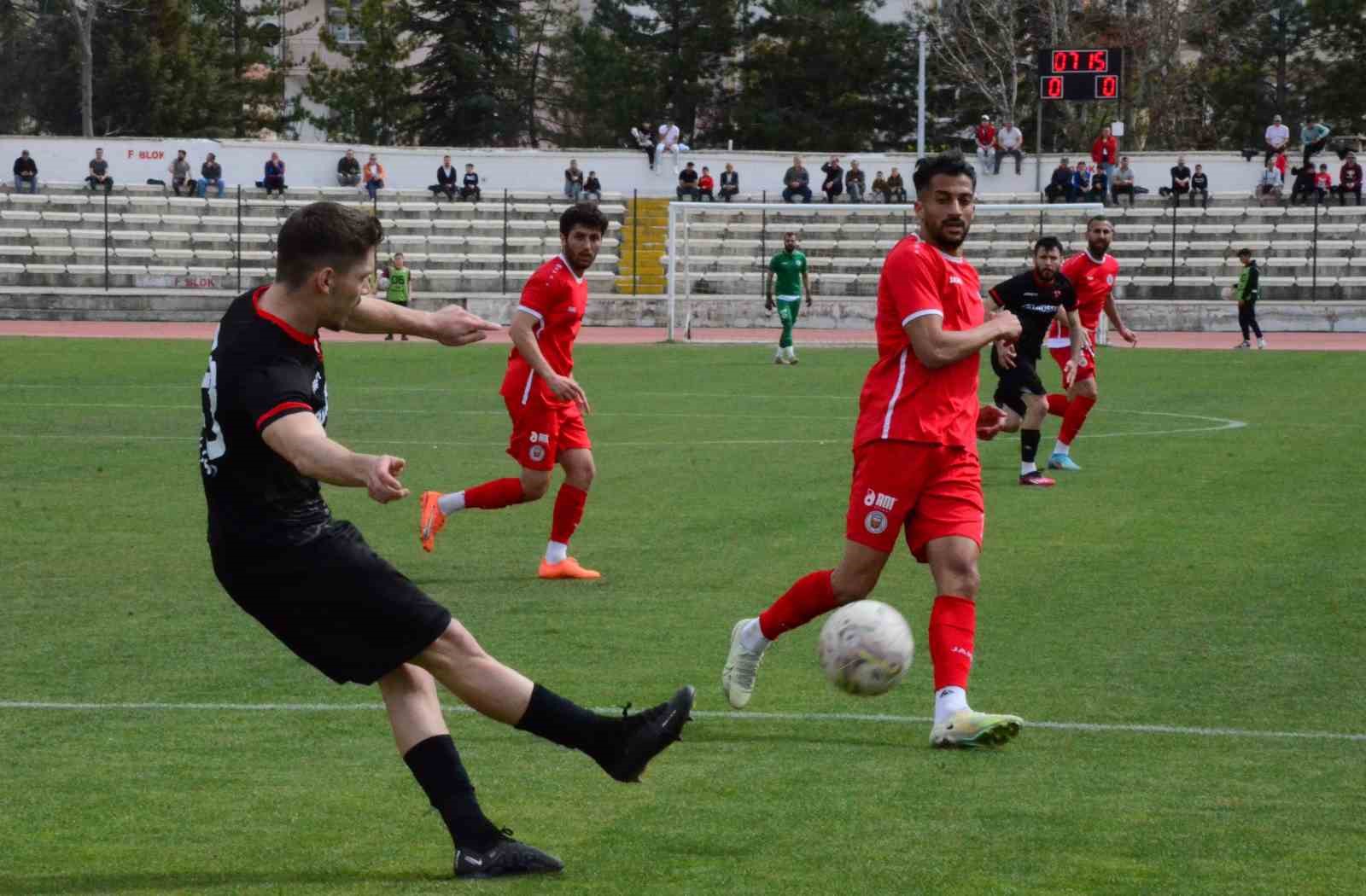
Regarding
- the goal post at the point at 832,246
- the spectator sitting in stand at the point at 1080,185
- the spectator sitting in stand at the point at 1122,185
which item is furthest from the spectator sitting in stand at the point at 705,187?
the spectator sitting in stand at the point at 1122,185

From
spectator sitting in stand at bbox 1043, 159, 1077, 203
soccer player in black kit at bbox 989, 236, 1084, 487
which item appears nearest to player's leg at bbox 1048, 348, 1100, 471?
A: soccer player in black kit at bbox 989, 236, 1084, 487

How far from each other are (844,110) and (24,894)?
64.7 m

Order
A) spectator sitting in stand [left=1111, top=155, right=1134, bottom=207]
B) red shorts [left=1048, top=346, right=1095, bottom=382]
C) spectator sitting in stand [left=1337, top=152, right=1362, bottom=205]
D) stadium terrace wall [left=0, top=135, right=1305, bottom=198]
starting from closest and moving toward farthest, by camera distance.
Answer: red shorts [left=1048, top=346, right=1095, bottom=382] → spectator sitting in stand [left=1337, top=152, right=1362, bottom=205] → spectator sitting in stand [left=1111, top=155, right=1134, bottom=207] → stadium terrace wall [left=0, top=135, right=1305, bottom=198]

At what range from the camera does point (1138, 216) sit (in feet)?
148

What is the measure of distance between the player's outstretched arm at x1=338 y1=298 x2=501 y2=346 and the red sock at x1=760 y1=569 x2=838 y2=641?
1817 mm

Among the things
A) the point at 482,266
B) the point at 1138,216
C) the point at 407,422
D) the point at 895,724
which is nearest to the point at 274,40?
the point at 482,266

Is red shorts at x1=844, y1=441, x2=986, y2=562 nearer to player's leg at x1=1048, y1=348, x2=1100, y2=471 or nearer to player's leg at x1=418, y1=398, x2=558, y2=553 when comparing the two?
player's leg at x1=418, y1=398, x2=558, y2=553

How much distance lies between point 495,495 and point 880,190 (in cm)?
3670

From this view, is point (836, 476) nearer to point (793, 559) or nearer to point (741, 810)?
point (793, 559)

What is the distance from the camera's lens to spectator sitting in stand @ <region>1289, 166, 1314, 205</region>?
44.7 metres

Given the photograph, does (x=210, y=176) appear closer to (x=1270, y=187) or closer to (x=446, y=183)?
(x=446, y=183)

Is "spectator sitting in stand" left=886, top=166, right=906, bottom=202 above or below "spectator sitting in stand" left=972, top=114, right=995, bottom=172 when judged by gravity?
below

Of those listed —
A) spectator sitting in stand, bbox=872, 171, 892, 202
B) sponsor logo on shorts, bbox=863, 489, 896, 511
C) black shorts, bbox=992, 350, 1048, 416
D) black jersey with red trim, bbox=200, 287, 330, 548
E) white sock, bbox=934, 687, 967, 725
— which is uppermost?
spectator sitting in stand, bbox=872, 171, 892, 202

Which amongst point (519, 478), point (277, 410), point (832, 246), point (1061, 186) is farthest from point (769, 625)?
point (1061, 186)
